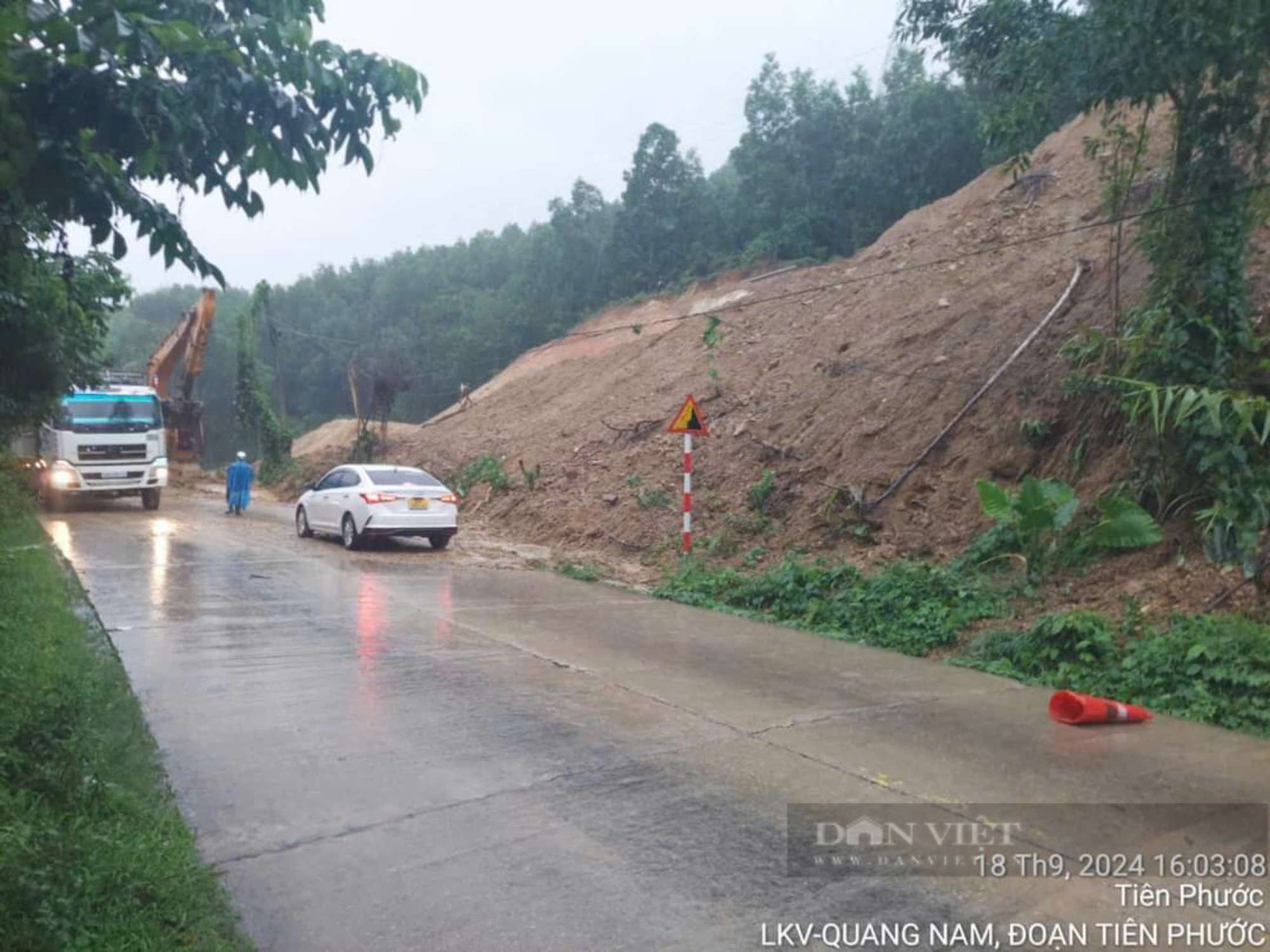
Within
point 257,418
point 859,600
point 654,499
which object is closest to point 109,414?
point 257,418

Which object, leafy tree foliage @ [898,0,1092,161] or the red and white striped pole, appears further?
the red and white striped pole

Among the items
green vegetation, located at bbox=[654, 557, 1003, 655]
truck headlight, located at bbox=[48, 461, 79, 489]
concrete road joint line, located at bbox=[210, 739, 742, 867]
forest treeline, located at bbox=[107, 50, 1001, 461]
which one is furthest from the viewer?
forest treeline, located at bbox=[107, 50, 1001, 461]

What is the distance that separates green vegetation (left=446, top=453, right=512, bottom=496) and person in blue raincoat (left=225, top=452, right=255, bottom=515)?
4689mm

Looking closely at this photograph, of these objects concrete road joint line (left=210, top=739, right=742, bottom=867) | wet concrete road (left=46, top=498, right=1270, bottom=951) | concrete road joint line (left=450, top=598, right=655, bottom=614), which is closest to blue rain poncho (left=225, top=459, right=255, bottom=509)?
wet concrete road (left=46, top=498, right=1270, bottom=951)

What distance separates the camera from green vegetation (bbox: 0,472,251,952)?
3730 millimetres

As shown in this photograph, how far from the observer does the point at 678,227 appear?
143 ft

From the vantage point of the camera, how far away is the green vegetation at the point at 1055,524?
10633 millimetres

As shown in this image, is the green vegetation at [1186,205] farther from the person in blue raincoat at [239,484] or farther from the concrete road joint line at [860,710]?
the person in blue raincoat at [239,484]

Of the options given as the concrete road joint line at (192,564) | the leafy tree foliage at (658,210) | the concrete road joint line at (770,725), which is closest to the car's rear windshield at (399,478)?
the concrete road joint line at (192,564)

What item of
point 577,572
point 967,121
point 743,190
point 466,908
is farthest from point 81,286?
point 743,190

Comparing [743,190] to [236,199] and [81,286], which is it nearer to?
[81,286]

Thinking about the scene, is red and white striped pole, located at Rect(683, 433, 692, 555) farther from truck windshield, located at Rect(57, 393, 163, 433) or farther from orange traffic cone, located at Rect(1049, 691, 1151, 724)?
truck windshield, located at Rect(57, 393, 163, 433)

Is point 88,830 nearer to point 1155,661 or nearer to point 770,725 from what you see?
point 770,725

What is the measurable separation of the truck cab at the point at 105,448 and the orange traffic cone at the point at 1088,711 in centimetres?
2241
